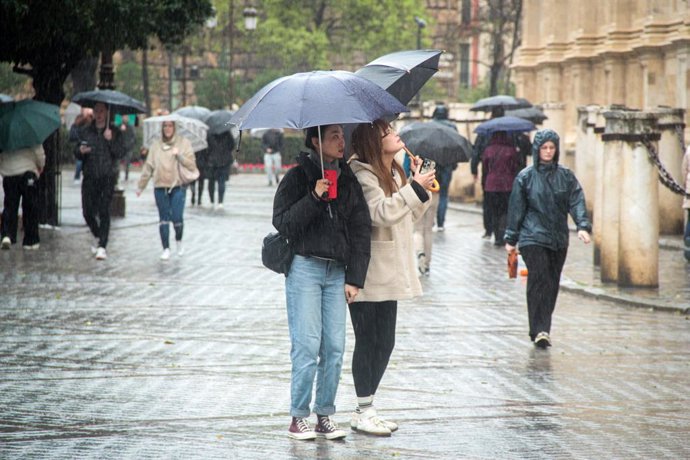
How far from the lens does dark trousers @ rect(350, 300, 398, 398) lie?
7.91m

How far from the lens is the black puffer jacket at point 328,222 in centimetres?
756

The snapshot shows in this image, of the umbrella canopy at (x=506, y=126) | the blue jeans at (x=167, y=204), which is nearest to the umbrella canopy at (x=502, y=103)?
the umbrella canopy at (x=506, y=126)

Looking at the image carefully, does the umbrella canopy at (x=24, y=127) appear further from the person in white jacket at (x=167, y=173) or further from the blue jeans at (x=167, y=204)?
the blue jeans at (x=167, y=204)

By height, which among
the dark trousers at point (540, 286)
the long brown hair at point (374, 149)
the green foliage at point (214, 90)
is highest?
the green foliage at point (214, 90)

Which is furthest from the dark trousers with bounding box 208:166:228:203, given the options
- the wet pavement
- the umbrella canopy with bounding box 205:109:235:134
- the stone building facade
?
the wet pavement

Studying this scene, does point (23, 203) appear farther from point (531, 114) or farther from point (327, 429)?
point (531, 114)

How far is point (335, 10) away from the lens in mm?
62438

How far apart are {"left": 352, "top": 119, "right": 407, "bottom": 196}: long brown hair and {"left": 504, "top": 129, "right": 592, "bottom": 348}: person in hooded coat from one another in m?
3.56

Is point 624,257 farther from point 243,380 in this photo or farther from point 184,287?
point 243,380

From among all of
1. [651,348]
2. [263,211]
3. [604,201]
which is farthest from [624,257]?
[263,211]

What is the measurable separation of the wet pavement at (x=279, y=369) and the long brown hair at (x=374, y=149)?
1.35 metres

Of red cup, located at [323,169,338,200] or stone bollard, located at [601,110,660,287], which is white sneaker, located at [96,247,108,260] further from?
red cup, located at [323,169,338,200]

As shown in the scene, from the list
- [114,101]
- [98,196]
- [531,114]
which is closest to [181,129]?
[114,101]

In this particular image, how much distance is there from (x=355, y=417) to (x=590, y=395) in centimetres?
183
